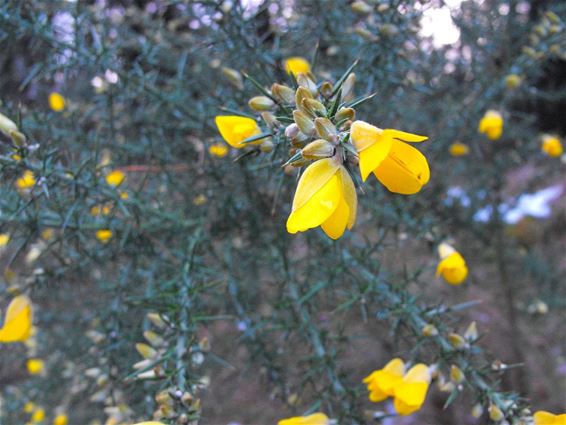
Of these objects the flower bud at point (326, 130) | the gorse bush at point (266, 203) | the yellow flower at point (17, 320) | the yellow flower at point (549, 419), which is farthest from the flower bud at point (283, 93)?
the yellow flower at point (17, 320)

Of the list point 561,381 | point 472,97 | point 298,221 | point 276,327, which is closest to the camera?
point 298,221

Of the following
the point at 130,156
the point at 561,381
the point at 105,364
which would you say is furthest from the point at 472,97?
the point at 561,381

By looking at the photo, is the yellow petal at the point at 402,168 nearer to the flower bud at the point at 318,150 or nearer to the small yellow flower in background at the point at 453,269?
the flower bud at the point at 318,150

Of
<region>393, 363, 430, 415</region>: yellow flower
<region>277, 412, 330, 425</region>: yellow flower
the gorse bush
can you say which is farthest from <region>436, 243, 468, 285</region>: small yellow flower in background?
<region>277, 412, 330, 425</region>: yellow flower

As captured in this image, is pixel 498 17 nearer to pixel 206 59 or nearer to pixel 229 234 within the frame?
pixel 206 59

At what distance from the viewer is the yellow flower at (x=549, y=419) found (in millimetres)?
800

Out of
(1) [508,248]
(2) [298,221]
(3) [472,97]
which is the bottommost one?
(1) [508,248]

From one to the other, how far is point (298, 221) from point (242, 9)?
0.80 m

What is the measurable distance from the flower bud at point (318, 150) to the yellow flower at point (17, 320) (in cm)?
93

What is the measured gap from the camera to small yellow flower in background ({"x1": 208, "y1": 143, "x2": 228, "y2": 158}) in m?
1.36

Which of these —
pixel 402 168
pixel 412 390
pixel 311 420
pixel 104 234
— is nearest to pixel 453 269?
pixel 412 390

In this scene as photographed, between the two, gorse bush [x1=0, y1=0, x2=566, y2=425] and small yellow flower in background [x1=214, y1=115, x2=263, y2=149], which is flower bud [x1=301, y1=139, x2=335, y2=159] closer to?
gorse bush [x1=0, y1=0, x2=566, y2=425]

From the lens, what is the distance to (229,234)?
1.49m

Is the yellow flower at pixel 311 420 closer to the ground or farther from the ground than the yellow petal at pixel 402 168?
closer to the ground
